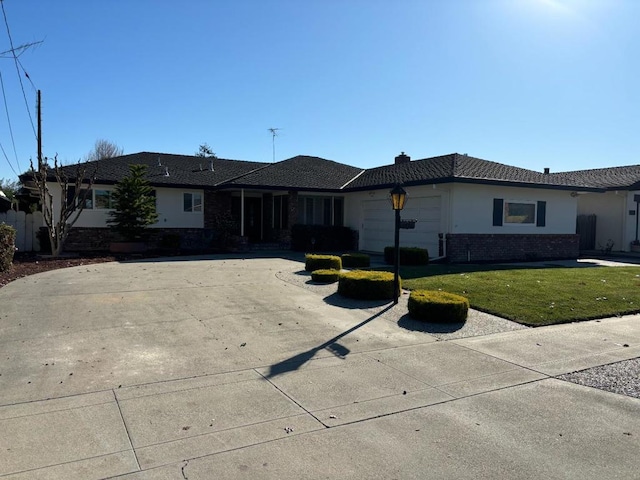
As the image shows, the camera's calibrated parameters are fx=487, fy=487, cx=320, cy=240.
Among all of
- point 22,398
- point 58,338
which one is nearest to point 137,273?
point 58,338

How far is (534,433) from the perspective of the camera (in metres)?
3.90

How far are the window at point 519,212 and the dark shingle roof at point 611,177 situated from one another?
13.8ft

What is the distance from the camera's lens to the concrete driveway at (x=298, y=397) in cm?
341

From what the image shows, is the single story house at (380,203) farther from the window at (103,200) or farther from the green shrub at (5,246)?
the green shrub at (5,246)

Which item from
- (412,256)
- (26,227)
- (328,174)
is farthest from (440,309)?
(26,227)

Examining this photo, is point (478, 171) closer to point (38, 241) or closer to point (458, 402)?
point (458, 402)

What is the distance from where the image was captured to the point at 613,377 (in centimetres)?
532

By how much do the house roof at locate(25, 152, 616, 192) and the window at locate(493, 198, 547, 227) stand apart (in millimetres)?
881

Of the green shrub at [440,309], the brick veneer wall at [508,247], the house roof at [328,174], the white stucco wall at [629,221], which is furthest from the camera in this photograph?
the white stucco wall at [629,221]

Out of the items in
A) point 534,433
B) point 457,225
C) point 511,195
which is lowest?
point 534,433

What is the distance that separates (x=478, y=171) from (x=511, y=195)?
1610mm

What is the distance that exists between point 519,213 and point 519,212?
1.7 inches

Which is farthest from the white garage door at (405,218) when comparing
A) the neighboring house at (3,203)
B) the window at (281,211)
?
the neighboring house at (3,203)

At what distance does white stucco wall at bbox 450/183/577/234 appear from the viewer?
56.2ft
